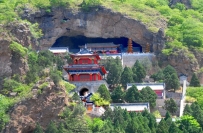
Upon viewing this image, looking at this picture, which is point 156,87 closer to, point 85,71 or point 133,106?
point 133,106

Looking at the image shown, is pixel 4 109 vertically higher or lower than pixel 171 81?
lower

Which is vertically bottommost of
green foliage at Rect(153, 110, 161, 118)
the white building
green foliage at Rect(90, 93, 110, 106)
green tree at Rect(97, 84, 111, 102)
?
green foliage at Rect(153, 110, 161, 118)

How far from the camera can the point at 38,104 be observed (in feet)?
174

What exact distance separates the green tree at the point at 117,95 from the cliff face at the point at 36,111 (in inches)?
320

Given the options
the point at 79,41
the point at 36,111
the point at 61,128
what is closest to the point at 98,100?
the point at 36,111

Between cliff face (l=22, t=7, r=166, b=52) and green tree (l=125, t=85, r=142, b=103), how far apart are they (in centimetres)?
1569

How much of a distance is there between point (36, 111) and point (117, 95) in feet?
31.5

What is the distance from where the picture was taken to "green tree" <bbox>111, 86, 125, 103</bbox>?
60812 millimetres

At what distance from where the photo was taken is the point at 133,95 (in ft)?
199

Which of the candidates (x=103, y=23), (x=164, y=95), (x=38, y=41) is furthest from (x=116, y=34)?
(x=164, y=95)

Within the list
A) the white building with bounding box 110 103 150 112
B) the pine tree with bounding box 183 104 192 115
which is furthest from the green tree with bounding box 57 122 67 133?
the pine tree with bounding box 183 104 192 115

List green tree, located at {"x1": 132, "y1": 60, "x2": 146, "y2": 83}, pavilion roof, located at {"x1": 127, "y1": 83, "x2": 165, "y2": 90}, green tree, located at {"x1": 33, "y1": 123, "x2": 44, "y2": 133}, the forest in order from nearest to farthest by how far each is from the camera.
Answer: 1. green tree, located at {"x1": 33, "y1": 123, "x2": 44, "y2": 133}
2. the forest
3. pavilion roof, located at {"x1": 127, "y1": 83, "x2": 165, "y2": 90}
4. green tree, located at {"x1": 132, "y1": 60, "x2": 146, "y2": 83}

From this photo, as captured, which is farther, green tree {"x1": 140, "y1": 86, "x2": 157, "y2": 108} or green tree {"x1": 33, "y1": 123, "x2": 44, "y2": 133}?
green tree {"x1": 140, "y1": 86, "x2": 157, "y2": 108}

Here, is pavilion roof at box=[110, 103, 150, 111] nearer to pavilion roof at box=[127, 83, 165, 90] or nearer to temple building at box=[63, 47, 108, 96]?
pavilion roof at box=[127, 83, 165, 90]
